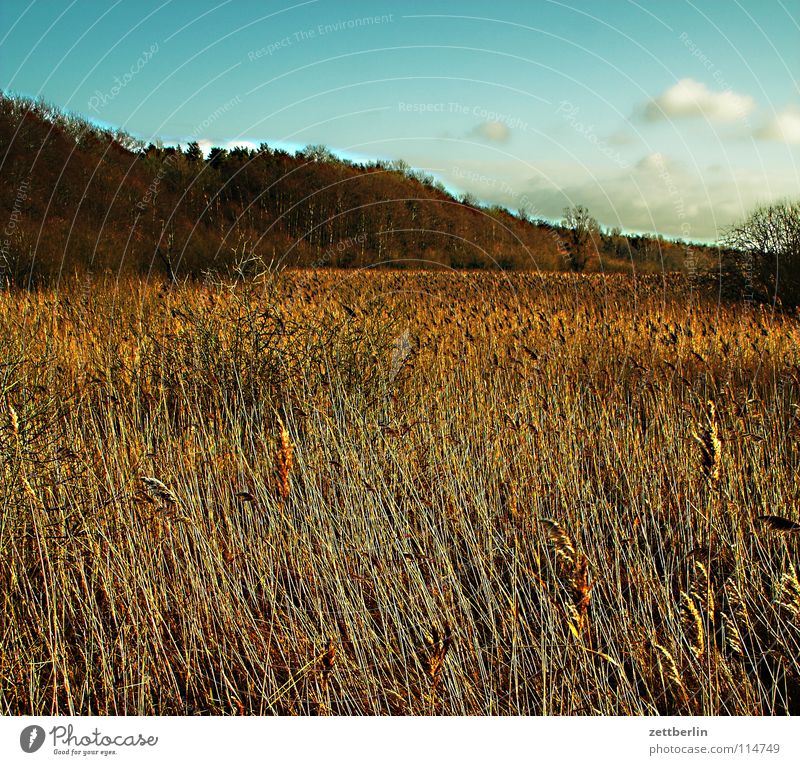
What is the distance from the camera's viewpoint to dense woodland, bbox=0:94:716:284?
9.99m

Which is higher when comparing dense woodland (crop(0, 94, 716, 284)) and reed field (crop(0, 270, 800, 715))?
dense woodland (crop(0, 94, 716, 284))

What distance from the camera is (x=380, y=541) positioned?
237cm

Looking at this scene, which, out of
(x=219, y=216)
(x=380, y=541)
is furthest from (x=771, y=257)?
(x=219, y=216)
